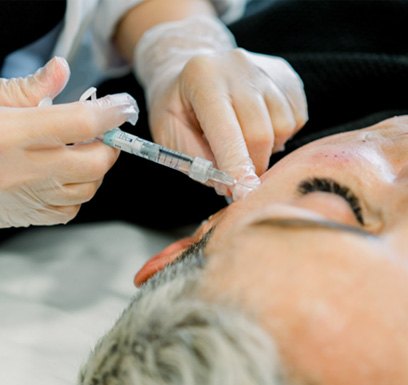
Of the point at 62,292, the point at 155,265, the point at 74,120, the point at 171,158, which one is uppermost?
the point at 74,120

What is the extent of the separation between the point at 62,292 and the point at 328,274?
26.3 inches

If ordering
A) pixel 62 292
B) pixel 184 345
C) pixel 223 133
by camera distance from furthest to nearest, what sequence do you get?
A: pixel 62 292, pixel 223 133, pixel 184 345

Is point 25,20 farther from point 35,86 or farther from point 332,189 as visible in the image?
point 332,189

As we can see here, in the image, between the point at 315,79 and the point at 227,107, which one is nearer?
the point at 227,107

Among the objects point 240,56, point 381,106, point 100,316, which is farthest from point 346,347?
point 381,106

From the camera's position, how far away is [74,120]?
0.94 meters

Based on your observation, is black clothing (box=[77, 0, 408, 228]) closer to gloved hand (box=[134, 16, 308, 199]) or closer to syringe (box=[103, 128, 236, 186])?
gloved hand (box=[134, 16, 308, 199])

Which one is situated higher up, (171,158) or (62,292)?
(171,158)

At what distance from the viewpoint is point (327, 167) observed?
2.88 ft

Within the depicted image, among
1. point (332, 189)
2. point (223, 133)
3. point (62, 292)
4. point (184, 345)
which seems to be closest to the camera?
point (184, 345)

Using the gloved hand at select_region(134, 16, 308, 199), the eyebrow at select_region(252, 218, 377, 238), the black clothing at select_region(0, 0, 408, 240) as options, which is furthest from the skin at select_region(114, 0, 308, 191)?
the eyebrow at select_region(252, 218, 377, 238)

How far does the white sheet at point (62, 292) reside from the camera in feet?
3.40

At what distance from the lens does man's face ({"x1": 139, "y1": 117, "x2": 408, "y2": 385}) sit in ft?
2.20

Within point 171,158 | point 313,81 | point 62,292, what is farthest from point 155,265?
point 313,81
